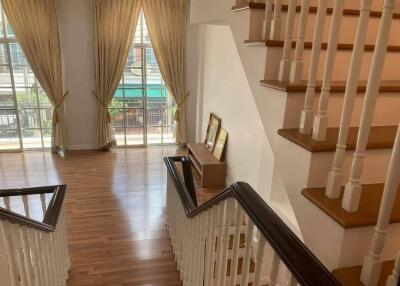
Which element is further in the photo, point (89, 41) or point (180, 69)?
point (180, 69)

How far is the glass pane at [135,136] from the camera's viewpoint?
7.64 metres

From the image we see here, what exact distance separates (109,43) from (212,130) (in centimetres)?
283

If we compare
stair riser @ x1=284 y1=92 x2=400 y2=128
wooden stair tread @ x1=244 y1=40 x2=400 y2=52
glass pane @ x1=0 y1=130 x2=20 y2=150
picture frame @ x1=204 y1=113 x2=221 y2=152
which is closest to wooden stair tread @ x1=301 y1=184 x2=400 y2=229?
stair riser @ x1=284 y1=92 x2=400 y2=128

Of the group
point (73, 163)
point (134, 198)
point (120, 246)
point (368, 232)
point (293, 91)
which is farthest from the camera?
point (73, 163)

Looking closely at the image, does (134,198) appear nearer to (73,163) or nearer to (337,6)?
(73,163)

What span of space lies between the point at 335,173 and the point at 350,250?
0.91 feet

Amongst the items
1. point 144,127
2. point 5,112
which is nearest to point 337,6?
point 144,127

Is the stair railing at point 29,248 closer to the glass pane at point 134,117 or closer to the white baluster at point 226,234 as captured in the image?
the white baluster at point 226,234

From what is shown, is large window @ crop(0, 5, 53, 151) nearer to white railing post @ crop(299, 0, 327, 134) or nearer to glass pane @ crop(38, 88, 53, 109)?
glass pane @ crop(38, 88, 53, 109)

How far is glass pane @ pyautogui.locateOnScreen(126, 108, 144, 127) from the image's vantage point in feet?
24.6

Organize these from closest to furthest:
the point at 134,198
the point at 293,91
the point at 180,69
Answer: the point at 293,91 < the point at 134,198 < the point at 180,69

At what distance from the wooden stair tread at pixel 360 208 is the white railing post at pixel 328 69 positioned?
246 mm

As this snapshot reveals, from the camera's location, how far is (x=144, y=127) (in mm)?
7633

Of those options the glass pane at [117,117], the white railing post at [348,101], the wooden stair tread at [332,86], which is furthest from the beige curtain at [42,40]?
the white railing post at [348,101]
